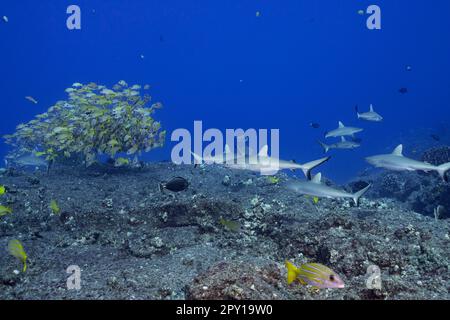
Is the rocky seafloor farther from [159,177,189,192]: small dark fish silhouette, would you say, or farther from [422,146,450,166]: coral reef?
[422,146,450,166]: coral reef

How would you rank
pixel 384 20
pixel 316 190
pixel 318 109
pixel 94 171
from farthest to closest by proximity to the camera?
A: pixel 384 20, pixel 318 109, pixel 94 171, pixel 316 190

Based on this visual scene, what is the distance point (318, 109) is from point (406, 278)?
148953 mm

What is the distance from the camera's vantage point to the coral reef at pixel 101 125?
10.8 m

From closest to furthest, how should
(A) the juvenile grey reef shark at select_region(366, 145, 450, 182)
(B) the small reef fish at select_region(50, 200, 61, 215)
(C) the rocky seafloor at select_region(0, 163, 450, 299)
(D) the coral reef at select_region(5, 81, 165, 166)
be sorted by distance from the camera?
(C) the rocky seafloor at select_region(0, 163, 450, 299) → (A) the juvenile grey reef shark at select_region(366, 145, 450, 182) → (B) the small reef fish at select_region(50, 200, 61, 215) → (D) the coral reef at select_region(5, 81, 165, 166)

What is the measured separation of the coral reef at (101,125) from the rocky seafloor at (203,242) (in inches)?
49.5

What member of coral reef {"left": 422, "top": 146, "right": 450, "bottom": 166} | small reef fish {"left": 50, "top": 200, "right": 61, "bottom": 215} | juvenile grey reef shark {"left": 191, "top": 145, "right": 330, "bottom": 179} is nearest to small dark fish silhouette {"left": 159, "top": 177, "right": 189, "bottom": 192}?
juvenile grey reef shark {"left": 191, "top": 145, "right": 330, "bottom": 179}

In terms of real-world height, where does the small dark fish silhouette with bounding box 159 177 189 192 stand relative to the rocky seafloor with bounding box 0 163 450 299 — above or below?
above

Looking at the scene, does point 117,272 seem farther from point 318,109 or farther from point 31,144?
→ point 318,109

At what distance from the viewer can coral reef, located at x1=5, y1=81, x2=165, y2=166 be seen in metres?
10.8

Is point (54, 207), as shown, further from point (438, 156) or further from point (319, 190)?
point (438, 156)

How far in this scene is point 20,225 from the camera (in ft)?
26.7

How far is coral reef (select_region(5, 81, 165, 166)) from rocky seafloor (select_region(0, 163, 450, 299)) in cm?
Result: 126

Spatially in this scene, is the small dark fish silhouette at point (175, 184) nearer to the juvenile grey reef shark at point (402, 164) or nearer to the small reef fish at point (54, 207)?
the small reef fish at point (54, 207)

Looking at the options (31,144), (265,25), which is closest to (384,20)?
(265,25)
